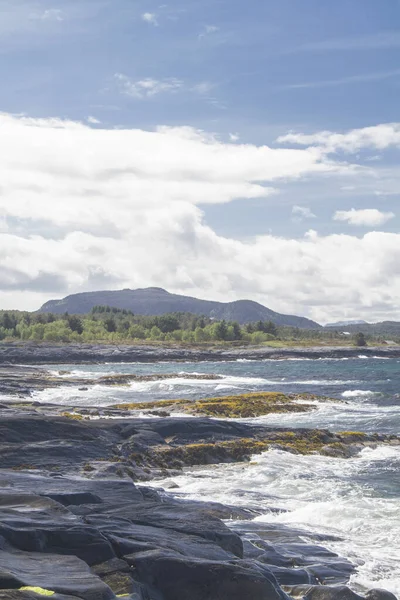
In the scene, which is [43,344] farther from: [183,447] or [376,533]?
[376,533]

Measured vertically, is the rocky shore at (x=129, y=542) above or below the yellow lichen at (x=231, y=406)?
above

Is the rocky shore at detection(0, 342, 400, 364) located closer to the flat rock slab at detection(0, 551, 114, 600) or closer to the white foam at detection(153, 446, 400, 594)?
the white foam at detection(153, 446, 400, 594)

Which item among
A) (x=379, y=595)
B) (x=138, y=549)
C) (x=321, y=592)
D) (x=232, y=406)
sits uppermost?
(x=138, y=549)

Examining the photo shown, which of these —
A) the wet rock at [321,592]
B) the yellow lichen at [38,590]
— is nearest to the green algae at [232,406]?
the wet rock at [321,592]

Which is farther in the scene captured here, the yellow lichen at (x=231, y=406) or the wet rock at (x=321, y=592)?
the yellow lichen at (x=231, y=406)

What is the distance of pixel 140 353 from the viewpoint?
6457 inches

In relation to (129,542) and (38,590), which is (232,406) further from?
(38,590)

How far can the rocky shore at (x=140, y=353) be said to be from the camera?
155125 mm

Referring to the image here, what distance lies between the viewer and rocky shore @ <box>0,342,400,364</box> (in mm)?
155125

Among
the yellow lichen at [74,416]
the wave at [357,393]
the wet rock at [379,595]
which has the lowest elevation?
the wave at [357,393]

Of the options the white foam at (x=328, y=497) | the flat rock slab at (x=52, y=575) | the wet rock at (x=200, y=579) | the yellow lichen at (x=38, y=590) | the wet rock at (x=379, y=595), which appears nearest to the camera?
the yellow lichen at (x=38, y=590)

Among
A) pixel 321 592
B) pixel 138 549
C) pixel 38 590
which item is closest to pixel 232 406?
pixel 321 592

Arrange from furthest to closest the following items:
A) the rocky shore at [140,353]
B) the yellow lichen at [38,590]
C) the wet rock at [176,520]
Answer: the rocky shore at [140,353]
the wet rock at [176,520]
the yellow lichen at [38,590]

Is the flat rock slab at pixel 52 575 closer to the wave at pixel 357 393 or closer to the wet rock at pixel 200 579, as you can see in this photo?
the wet rock at pixel 200 579
